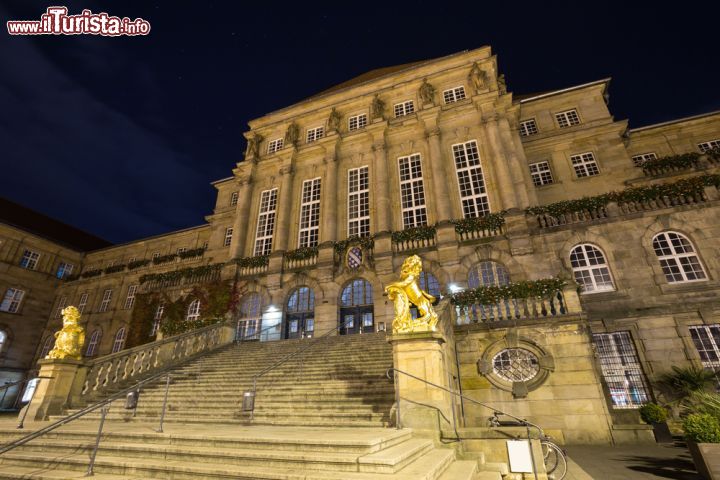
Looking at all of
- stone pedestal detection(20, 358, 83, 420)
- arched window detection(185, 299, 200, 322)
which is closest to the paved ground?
stone pedestal detection(20, 358, 83, 420)

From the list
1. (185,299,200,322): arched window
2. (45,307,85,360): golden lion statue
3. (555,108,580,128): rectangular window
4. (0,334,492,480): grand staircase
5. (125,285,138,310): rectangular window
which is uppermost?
(555,108,580,128): rectangular window

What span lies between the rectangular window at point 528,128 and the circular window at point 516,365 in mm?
17160

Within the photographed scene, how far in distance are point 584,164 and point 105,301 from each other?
3997 centimetres

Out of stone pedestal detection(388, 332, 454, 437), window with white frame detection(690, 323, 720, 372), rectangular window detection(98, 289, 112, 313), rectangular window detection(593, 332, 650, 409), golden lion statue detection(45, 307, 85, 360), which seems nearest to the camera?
stone pedestal detection(388, 332, 454, 437)

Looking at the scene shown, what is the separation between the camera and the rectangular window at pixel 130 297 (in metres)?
28.8

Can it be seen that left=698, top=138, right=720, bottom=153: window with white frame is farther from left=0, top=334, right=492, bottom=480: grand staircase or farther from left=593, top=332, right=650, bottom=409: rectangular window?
left=0, top=334, right=492, bottom=480: grand staircase

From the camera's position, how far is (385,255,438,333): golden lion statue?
7691mm

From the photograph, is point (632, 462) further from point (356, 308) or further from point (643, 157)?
point (643, 157)

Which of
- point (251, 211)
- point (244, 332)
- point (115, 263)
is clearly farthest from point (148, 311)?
point (115, 263)

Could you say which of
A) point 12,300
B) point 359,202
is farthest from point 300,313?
point 12,300

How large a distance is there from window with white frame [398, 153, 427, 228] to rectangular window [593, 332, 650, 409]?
1027 centimetres

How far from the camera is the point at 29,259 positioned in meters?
31.9

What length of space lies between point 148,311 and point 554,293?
2465 cm

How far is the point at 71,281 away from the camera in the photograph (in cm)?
→ 3294
